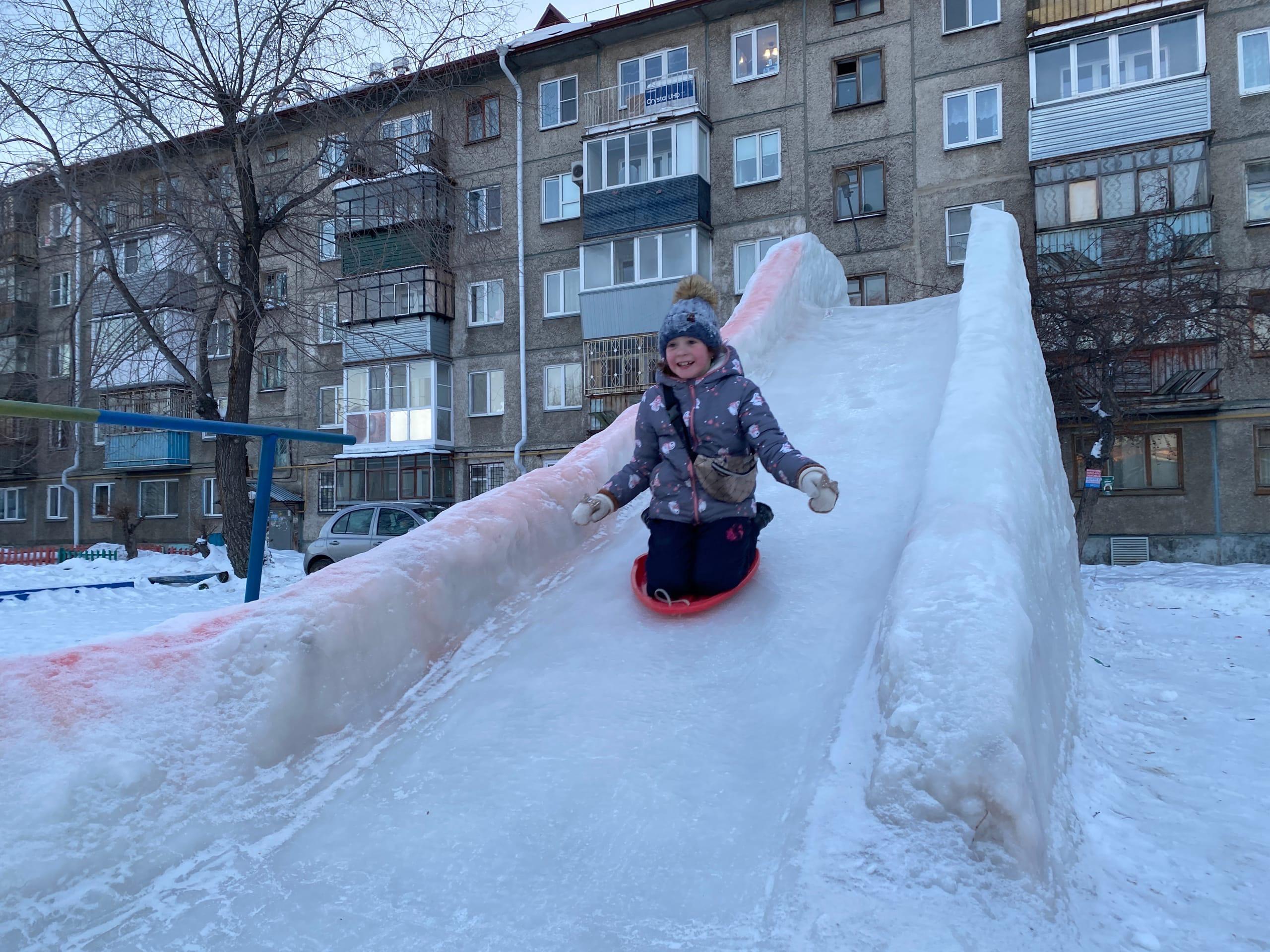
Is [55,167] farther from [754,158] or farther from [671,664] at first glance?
[754,158]

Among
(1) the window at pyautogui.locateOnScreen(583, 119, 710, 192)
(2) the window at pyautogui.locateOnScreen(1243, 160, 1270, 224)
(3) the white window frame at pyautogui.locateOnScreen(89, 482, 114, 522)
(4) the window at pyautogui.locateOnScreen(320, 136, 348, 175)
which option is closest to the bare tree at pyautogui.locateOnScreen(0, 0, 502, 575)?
(4) the window at pyautogui.locateOnScreen(320, 136, 348, 175)

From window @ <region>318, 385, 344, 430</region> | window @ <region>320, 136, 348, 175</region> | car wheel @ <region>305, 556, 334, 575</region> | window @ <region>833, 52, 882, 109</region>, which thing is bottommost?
car wheel @ <region>305, 556, 334, 575</region>

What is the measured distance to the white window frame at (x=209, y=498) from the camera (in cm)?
2433

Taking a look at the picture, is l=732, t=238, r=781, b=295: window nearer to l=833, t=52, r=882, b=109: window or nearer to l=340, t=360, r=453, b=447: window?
l=833, t=52, r=882, b=109: window

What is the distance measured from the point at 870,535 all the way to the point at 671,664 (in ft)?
3.64


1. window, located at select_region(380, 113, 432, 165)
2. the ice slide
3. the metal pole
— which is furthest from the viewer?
window, located at select_region(380, 113, 432, 165)

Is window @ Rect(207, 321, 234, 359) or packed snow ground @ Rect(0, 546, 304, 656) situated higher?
window @ Rect(207, 321, 234, 359)

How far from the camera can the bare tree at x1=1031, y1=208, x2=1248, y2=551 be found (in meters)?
13.1

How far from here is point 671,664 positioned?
8.74ft

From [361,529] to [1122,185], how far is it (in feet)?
48.0

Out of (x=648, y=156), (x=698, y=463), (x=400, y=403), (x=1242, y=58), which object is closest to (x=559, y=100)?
(x=648, y=156)

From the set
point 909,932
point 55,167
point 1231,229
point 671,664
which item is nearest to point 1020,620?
point 909,932

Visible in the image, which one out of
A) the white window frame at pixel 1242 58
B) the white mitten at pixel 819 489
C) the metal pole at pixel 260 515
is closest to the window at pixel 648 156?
the white window frame at pixel 1242 58

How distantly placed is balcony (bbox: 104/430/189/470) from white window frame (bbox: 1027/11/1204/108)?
22857 mm
